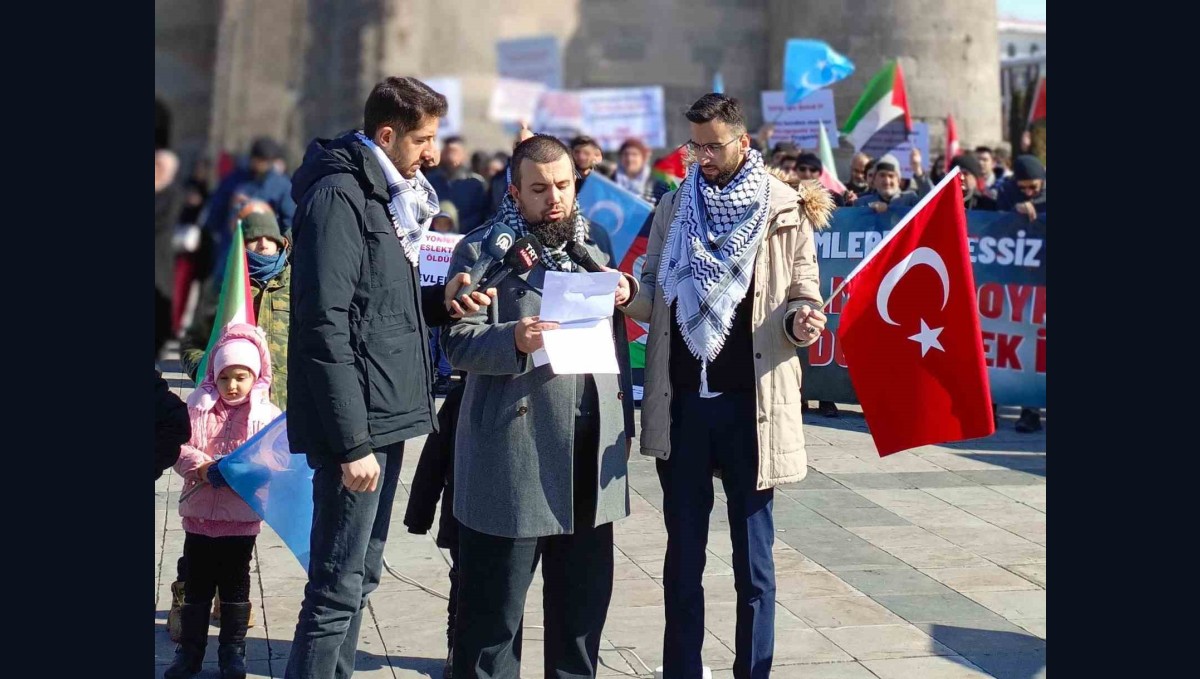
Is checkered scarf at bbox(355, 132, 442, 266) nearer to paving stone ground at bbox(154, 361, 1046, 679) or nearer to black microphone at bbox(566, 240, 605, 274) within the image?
black microphone at bbox(566, 240, 605, 274)

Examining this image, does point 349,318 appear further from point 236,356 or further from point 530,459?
point 236,356

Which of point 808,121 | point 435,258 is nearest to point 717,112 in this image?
point 435,258

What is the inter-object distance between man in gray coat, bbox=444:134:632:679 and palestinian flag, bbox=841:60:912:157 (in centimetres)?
1008

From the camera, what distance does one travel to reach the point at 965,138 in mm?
19719

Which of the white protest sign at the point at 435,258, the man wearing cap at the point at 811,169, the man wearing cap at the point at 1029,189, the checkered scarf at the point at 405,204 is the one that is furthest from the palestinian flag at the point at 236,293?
the man wearing cap at the point at 1029,189

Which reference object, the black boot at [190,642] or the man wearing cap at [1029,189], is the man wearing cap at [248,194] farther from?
the man wearing cap at [1029,189]

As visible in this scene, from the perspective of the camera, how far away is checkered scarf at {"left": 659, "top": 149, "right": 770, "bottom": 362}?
441cm

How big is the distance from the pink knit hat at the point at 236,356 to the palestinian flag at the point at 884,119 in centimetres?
970

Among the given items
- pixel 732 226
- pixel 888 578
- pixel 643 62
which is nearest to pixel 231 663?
pixel 732 226

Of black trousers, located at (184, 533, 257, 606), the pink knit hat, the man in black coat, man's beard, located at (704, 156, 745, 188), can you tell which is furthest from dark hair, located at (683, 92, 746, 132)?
black trousers, located at (184, 533, 257, 606)

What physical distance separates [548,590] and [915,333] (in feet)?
5.22

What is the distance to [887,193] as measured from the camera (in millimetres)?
10375
